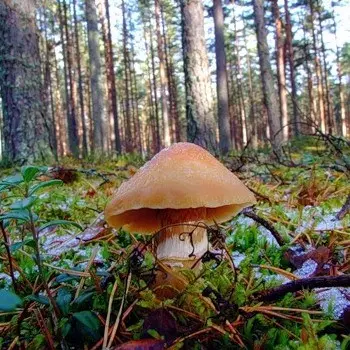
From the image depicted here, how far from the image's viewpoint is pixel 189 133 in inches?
280

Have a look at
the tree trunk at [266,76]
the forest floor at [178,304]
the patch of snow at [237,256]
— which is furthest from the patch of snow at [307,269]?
the tree trunk at [266,76]

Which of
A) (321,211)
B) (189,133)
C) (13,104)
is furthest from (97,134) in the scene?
(321,211)

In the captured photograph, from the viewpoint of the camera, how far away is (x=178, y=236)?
1.38 m

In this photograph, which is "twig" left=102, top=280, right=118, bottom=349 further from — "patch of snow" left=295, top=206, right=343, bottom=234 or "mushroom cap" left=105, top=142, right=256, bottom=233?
"patch of snow" left=295, top=206, right=343, bottom=234

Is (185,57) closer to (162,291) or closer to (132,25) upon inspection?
(162,291)

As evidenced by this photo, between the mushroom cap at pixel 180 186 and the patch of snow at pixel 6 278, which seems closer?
the mushroom cap at pixel 180 186

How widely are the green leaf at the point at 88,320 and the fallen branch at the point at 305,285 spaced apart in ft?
1.57

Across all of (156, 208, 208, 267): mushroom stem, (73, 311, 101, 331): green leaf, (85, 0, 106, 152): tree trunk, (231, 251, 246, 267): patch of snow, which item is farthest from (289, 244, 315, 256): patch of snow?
(85, 0, 106, 152): tree trunk

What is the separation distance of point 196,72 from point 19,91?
9.41 feet

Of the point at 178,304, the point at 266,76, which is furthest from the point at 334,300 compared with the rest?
the point at 266,76

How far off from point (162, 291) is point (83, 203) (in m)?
1.97

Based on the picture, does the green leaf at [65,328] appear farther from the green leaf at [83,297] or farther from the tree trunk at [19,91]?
the tree trunk at [19,91]

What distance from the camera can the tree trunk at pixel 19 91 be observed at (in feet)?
18.4

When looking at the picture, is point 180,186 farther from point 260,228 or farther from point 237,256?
point 260,228
